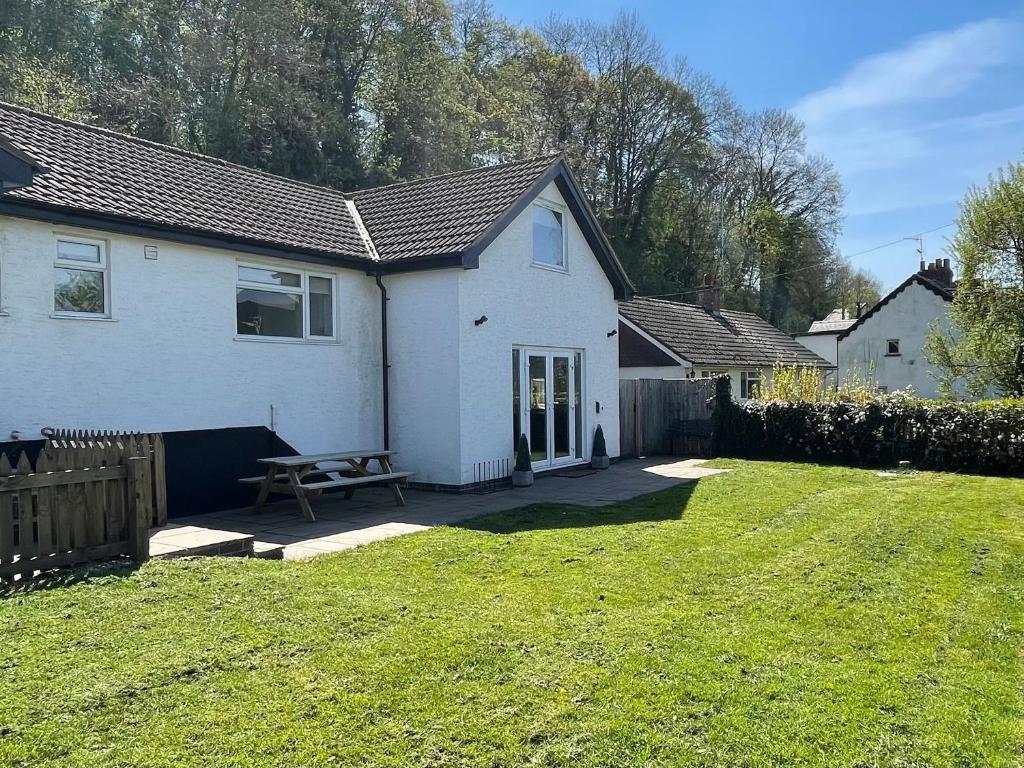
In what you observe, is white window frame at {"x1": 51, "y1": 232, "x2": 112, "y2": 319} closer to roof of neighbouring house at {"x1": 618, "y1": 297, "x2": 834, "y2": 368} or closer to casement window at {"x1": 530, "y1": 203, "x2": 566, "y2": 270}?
casement window at {"x1": 530, "y1": 203, "x2": 566, "y2": 270}

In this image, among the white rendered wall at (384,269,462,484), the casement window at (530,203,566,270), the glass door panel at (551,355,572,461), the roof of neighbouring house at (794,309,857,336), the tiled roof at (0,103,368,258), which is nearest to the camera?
the tiled roof at (0,103,368,258)

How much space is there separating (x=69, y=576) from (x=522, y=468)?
8359mm

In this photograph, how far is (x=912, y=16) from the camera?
14430 millimetres

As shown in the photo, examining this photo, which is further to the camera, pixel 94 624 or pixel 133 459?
pixel 133 459

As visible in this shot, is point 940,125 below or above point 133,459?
above

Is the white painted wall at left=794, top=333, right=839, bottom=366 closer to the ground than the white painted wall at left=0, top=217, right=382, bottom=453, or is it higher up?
higher up

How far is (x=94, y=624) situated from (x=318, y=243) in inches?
341

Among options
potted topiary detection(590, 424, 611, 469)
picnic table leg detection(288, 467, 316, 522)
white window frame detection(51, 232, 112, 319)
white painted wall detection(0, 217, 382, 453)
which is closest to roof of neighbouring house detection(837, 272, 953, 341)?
potted topiary detection(590, 424, 611, 469)

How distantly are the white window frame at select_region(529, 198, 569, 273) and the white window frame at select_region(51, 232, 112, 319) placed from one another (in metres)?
7.39

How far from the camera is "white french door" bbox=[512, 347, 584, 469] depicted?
14359 mm

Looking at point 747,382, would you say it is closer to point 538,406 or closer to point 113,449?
point 538,406

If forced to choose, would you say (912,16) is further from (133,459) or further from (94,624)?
(94,624)

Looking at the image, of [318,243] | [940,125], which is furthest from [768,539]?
[940,125]

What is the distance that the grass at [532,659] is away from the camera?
3.70 metres
